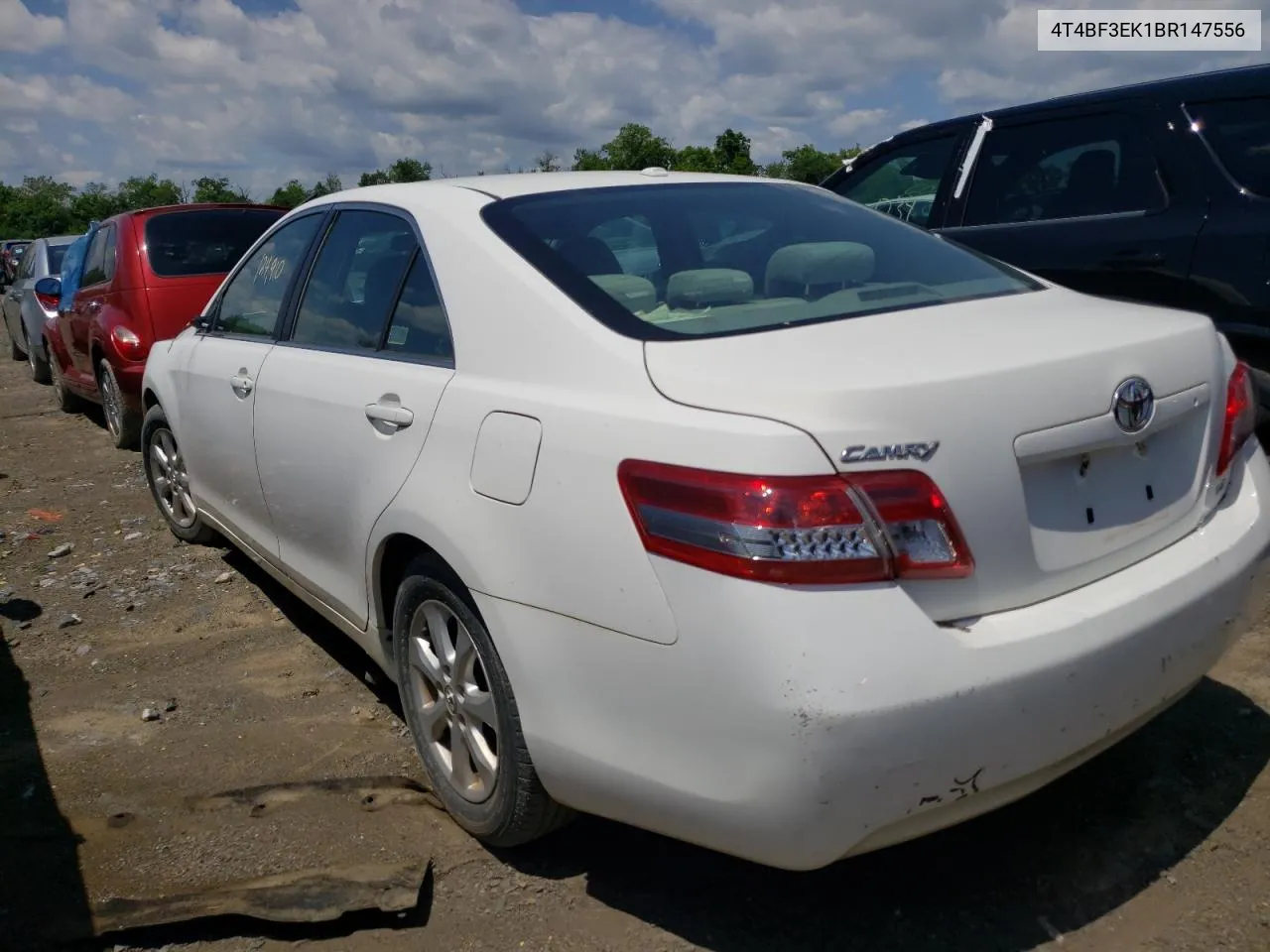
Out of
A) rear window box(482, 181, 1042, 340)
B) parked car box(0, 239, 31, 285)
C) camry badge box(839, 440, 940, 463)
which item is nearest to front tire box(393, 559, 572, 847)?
rear window box(482, 181, 1042, 340)

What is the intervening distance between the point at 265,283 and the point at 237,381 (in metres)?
0.44

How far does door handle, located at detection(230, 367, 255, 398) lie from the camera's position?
3.87 metres

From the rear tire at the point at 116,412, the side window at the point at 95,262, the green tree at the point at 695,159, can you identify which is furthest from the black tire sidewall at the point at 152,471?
the green tree at the point at 695,159

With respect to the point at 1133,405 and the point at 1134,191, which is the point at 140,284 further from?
the point at 1133,405

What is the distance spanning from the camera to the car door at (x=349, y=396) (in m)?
2.90

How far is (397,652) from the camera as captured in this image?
3.04m

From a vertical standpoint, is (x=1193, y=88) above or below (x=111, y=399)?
above

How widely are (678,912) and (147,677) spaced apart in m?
2.49

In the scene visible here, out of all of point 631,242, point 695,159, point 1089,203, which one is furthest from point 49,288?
point 695,159

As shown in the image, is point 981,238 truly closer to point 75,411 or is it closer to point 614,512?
point 614,512

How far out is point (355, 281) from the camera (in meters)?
3.49

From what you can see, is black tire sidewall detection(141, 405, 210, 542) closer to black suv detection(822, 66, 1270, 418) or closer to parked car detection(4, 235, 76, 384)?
black suv detection(822, 66, 1270, 418)

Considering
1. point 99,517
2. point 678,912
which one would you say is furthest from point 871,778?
point 99,517

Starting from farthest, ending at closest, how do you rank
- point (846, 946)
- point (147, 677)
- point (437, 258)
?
point (147, 677) → point (437, 258) → point (846, 946)
